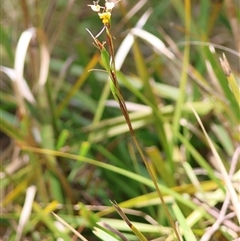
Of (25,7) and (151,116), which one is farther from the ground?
(25,7)

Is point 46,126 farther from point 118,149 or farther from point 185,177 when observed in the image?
point 185,177

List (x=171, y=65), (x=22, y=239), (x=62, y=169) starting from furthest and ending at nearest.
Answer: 1. (x=171, y=65)
2. (x=62, y=169)
3. (x=22, y=239)

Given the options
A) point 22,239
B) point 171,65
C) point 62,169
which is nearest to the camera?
point 22,239

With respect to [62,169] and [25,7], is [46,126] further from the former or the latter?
[25,7]

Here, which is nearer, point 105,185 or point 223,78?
point 223,78

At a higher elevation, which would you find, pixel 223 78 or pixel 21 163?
pixel 223 78

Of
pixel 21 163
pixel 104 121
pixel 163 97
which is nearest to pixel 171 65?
pixel 163 97

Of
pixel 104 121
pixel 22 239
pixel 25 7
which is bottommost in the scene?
pixel 22 239

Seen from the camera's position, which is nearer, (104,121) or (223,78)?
(223,78)

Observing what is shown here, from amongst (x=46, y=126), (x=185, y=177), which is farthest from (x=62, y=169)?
(x=185, y=177)
